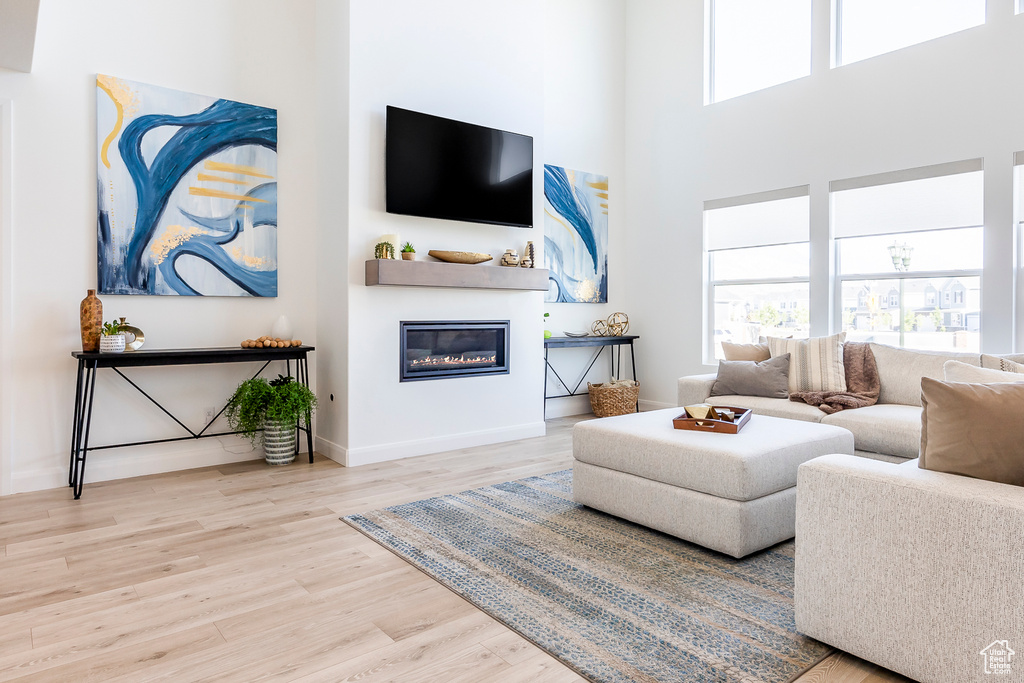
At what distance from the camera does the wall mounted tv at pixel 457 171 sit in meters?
4.07

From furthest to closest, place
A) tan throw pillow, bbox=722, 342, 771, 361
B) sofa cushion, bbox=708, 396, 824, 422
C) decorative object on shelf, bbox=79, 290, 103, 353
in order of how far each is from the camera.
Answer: tan throw pillow, bbox=722, 342, 771, 361 → sofa cushion, bbox=708, 396, 824, 422 → decorative object on shelf, bbox=79, 290, 103, 353

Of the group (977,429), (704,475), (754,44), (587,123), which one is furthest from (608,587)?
(754,44)

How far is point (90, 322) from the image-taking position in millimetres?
3350

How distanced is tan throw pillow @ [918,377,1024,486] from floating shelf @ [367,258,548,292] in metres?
3.01

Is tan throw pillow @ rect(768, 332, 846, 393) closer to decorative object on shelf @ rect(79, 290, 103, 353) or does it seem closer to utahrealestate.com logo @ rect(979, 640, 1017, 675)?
utahrealestate.com logo @ rect(979, 640, 1017, 675)

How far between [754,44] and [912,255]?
233 centimetres

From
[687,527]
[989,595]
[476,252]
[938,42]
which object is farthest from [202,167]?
[938,42]

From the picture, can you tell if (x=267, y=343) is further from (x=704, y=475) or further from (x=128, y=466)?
(x=704, y=475)

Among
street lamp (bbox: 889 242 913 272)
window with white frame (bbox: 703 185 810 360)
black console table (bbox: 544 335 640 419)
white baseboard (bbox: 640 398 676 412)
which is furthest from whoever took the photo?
white baseboard (bbox: 640 398 676 412)

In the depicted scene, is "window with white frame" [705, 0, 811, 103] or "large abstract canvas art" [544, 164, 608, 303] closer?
"window with white frame" [705, 0, 811, 103]

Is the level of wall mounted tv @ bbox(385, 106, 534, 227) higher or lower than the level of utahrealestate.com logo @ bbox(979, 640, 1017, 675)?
higher

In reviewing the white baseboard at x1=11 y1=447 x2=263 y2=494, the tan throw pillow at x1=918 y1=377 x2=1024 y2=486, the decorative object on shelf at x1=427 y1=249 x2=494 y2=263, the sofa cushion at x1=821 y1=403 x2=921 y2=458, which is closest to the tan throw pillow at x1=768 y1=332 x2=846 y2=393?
the sofa cushion at x1=821 y1=403 x2=921 y2=458

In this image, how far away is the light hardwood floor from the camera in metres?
1.70

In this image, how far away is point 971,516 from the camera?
4.79 ft
